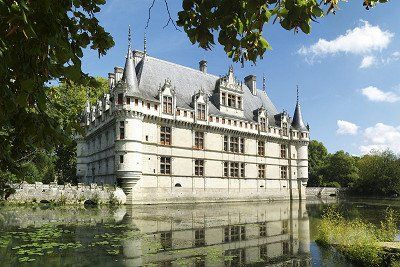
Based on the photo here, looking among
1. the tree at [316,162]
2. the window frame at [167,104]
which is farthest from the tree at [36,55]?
the tree at [316,162]

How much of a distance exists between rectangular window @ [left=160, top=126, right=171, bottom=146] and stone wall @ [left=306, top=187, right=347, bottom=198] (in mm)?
21945

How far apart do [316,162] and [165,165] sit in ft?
125

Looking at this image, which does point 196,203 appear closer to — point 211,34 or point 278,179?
point 278,179

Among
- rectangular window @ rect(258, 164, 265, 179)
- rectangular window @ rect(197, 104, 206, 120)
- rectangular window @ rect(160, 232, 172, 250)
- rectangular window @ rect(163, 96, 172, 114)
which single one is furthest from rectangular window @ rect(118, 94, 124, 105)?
rectangular window @ rect(160, 232, 172, 250)

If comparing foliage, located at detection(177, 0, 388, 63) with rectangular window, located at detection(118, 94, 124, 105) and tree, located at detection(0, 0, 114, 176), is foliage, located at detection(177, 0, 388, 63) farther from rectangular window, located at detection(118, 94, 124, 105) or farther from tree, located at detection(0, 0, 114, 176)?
rectangular window, located at detection(118, 94, 124, 105)

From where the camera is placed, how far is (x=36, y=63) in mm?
2896

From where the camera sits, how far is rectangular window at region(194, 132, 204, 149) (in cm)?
3244

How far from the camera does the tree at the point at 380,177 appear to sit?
160ft

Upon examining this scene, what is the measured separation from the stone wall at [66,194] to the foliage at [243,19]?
2350 centimetres

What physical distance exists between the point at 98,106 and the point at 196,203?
14298mm

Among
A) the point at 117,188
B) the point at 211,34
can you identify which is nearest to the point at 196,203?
the point at 117,188

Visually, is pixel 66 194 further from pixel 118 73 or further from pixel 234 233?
pixel 234 233

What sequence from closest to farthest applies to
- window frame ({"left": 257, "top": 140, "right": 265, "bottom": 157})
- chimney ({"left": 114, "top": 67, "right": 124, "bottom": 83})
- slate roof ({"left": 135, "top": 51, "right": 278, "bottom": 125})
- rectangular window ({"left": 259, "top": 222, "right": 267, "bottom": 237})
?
rectangular window ({"left": 259, "top": 222, "right": 267, "bottom": 237}), slate roof ({"left": 135, "top": 51, "right": 278, "bottom": 125}), chimney ({"left": 114, "top": 67, "right": 124, "bottom": 83}), window frame ({"left": 257, "top": 140, "right": 265, "bottom": 157})

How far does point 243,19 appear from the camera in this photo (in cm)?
355
